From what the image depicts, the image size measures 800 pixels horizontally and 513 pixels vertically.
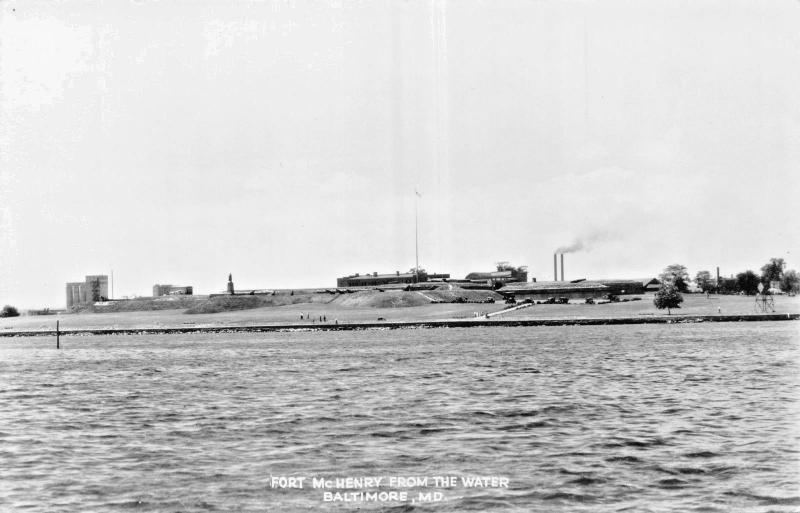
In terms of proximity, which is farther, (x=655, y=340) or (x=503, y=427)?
(x=655, y=340)

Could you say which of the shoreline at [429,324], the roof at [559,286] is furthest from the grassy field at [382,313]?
the roof at [559,286]

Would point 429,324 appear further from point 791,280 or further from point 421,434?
point 791,280

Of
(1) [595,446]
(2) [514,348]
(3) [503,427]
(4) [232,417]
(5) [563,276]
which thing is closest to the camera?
(1) [595,446]

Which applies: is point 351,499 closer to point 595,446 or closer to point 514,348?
point 595,446

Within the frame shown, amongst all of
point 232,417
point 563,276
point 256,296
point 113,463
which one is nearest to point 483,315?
point 563,276

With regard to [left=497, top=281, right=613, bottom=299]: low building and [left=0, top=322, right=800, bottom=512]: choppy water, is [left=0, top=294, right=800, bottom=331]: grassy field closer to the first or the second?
[left=497, top=281, right=613, bottom=299]: low building

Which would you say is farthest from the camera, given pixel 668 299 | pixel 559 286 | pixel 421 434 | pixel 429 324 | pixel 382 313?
pixel 559 286

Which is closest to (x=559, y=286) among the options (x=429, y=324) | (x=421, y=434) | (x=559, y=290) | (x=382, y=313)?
(x=559, y=290)
